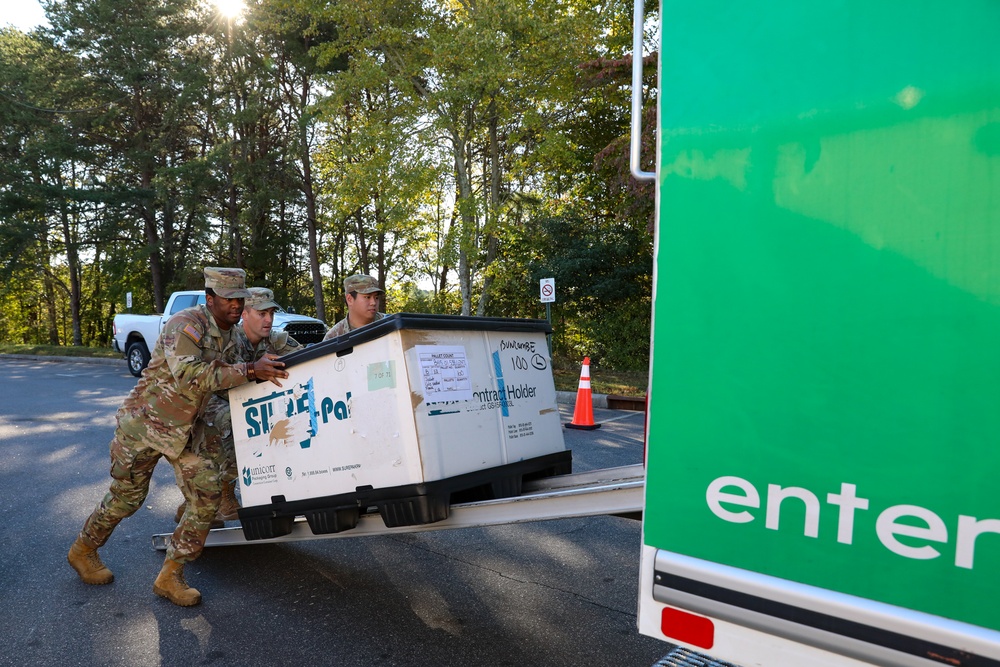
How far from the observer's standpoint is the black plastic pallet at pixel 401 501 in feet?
9.98

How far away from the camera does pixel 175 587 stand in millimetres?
3795

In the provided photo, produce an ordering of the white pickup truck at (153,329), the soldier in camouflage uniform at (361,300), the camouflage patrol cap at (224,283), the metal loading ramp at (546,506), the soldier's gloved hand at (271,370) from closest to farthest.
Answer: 1. the metal loading ramp at (546,506)
2. the soldier's gloved hand at (271,370)
3. the camouflage patrol cap at (224,283)
4. the soldier in camouflage uniform at (361,300)
5. the white pickup truck at (153,329)

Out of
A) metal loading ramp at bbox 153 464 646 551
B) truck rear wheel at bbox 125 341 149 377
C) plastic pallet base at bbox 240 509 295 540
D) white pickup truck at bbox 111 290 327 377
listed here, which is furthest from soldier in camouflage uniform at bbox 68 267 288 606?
truck rear wheel at bbox 125 341 149 377

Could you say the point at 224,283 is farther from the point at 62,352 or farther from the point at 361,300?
the point at 62,352

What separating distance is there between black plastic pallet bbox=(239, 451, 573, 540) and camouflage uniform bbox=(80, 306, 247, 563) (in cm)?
30

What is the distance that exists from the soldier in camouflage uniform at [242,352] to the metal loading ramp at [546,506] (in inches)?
20.5

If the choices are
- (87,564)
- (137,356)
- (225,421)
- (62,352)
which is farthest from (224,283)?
(62,352)

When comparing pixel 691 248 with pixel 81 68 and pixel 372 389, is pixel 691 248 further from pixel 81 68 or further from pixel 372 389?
pixel 81 68

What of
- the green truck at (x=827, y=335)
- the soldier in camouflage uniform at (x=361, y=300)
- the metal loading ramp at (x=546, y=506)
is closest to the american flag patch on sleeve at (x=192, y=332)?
the metal loading ramp at (x=546, y=506)

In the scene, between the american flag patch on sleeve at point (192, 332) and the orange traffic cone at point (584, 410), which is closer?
the american flag patch on sleeve at point (192, 332)

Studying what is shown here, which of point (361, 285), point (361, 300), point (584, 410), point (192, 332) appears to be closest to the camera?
point (192, 332)

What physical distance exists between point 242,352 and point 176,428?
584mm

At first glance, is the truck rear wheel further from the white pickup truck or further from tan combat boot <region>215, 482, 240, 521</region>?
tan combat boot <region>215, 482, 240, 521</region>

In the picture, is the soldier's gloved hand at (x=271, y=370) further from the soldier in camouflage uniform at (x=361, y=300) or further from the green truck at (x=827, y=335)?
the green truck at (x=827, y=335)
